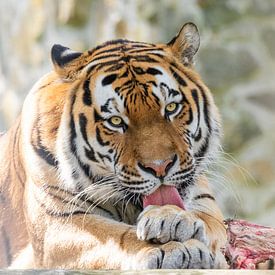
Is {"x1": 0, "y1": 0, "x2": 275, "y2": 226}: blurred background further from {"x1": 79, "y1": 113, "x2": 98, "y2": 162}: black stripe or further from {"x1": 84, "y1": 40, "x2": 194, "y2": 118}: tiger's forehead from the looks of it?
{"x1": 79, "y1": 113, "x2": 98, "y2": 162}: black stripe

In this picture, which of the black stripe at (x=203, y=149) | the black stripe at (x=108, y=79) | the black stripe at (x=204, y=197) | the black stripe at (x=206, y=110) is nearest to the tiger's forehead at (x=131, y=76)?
the black stripe at (x=108, y=79)

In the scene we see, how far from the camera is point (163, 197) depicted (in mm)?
3244

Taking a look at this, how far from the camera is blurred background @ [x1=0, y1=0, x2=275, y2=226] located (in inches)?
144

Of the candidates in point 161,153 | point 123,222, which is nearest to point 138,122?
point 161,153

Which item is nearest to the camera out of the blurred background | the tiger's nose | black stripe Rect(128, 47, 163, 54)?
the tiger's nose

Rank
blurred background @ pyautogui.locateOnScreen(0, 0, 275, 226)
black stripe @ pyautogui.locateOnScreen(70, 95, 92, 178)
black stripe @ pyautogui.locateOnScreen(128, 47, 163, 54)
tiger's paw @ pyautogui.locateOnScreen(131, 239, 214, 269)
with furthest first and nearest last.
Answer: blurred background @ pyautogui.locateOnScreen(0, 0, 275, 226) < black stripe @ pyautogui.locateOnScreen(128, 47, 163, 54) < black stripe @ pyautogui.locateOnScreen(70, 95, 92, 178) < tiger's paw @ pyautogui.locateOnScreen(131, 239, 214, 269)

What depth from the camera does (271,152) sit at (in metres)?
3.80

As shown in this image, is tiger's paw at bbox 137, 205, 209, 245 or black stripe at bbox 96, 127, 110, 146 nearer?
tiger's paw at bbox 137, 205, 209, 245

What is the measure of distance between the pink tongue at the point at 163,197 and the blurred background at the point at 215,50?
0.36m

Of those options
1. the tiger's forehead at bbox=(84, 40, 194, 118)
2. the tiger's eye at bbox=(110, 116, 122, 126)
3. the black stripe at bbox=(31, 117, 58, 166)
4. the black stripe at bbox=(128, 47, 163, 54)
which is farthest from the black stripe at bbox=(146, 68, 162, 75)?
the black stripe at bbox=(31, 117, 58, 166)

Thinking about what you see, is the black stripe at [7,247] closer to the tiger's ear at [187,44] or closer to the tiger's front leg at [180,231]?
the tiger's front leg at [180,231]

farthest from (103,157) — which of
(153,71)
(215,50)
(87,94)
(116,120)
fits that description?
(215,50)

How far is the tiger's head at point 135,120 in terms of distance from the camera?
325 cm

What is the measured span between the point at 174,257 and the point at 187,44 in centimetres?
86
